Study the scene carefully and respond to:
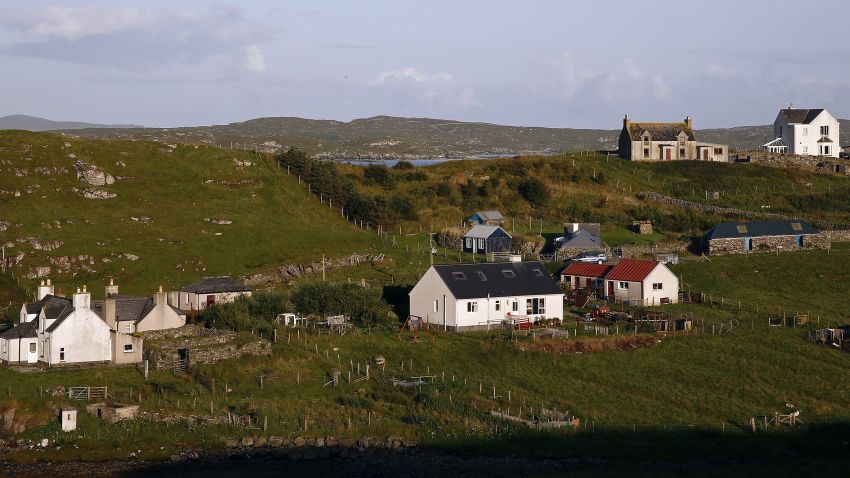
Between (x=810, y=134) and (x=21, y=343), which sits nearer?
(x=21, y=343)

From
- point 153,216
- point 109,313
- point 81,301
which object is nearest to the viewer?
point 81,301

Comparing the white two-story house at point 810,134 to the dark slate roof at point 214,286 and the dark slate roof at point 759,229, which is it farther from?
the dark slate roof at point 214,286

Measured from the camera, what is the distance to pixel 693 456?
41938mm

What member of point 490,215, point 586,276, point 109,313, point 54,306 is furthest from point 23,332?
point 490,215

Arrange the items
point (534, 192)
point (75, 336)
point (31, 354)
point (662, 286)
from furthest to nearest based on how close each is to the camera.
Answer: point (534, 192) → point (662, 286) → point (31, 354) → point (75, 336)

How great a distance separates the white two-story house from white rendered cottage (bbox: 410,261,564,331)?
83.2 m

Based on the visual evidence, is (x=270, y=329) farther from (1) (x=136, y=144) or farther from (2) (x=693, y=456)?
(1) (x=136, y=144)

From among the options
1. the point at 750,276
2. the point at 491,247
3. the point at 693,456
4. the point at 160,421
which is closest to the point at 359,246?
the point at 491,247

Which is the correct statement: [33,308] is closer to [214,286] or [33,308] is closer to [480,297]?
[214,286]

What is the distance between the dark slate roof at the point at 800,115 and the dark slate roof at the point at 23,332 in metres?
110

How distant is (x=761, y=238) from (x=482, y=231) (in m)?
22.9

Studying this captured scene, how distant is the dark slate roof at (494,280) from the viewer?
2511 inches

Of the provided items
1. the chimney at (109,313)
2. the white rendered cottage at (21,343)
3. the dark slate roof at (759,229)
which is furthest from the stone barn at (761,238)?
the white rendered cottage at (21,343)

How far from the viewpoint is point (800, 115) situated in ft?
457
